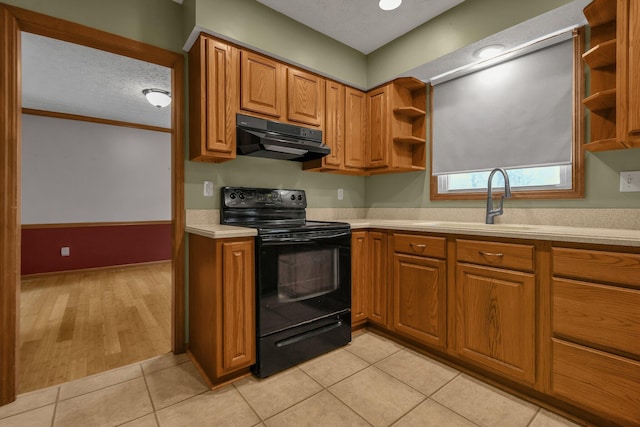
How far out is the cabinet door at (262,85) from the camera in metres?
2.15

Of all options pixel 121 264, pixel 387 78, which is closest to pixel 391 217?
pixel 387 78

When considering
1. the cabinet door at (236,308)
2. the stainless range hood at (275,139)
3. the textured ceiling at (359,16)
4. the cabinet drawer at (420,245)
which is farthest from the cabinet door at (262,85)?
the cabinet drawer at (420,245)

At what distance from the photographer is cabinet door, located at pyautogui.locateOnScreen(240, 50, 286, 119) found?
215 cm

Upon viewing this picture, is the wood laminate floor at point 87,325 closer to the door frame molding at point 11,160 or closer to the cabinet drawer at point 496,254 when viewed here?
the door frame molding at point 11,160

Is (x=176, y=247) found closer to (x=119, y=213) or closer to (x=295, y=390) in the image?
(x=295, y=390)

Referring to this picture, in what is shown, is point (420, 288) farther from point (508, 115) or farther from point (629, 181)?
point (508, 115)

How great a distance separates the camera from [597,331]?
4.49ft

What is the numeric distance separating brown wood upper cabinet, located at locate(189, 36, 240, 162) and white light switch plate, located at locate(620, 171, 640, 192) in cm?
251

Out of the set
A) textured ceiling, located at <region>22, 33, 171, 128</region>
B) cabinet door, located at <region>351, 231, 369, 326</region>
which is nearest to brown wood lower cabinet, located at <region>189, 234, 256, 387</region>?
cabinet door, located at <region>351, 231, 369, 326</region>

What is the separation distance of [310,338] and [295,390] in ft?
1.26

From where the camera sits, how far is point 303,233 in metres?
1.99

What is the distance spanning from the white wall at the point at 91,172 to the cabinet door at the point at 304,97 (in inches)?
166

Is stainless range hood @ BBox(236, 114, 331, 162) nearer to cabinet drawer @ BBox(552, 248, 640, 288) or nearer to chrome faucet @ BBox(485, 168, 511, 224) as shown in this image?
chrome faucet @ BBox(485, 168, 511, 224)

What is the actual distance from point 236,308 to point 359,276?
1.07 m
